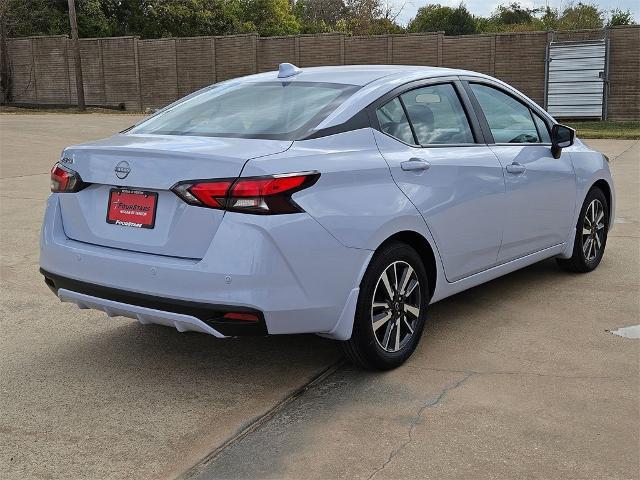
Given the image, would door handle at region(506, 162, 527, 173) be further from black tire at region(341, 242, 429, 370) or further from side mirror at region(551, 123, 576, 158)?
black tire at region(341, 242, 429, 370)

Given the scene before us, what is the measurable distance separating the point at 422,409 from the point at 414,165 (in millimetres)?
1285

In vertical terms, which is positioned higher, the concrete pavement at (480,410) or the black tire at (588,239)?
the black tire at (588,239)

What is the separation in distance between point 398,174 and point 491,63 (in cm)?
2371

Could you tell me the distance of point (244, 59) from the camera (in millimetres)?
31531

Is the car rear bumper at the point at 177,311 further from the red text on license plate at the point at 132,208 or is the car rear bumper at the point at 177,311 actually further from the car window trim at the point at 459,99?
the car window trim at the point at 459,99

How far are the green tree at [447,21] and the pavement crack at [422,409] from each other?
54659 mm

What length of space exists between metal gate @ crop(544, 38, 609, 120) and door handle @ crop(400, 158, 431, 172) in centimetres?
2184

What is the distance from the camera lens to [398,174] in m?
4.02

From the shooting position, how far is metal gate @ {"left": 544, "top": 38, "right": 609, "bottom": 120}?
78.6 ft

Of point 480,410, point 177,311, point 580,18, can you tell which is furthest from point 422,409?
point 580,18

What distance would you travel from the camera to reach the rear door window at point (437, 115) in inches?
173

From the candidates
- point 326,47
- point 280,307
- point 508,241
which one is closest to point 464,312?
point 508,241

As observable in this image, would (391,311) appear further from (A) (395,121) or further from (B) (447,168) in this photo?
(A) (395,121)

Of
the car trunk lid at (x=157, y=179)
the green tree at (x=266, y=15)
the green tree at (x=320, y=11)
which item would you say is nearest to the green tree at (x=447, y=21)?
the green tree at (x=320, y=11)
